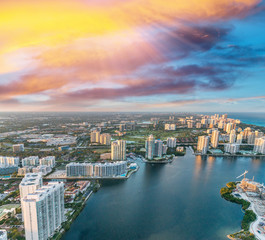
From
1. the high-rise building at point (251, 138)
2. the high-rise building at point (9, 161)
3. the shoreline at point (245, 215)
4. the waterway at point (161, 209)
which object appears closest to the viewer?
the shoreline at point (245, 215)

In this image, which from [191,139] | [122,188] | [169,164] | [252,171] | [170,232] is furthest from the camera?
[191,139]

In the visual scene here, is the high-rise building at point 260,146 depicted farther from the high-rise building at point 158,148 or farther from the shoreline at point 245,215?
the high-rise building at point 158,148

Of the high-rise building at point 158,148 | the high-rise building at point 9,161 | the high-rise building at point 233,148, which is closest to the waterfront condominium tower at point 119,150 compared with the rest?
the high-rise building at point 158,148

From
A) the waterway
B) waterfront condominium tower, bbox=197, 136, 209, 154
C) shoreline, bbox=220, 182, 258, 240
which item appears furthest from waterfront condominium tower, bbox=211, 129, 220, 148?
shoreline, bbox=220, 182, 258, 240

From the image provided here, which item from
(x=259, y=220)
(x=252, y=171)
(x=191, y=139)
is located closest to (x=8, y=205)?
(x=259, y=220)

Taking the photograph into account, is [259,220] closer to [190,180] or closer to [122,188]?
[190,180]
